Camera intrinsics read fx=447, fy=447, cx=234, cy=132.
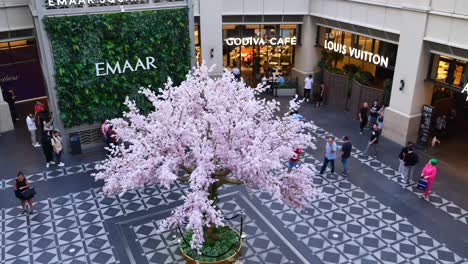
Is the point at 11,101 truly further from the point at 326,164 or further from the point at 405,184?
the point at 405,184

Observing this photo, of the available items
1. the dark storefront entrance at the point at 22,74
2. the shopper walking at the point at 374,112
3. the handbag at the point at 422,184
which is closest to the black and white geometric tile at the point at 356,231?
the handbag at the point at 422,184

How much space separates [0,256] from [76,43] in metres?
7.32

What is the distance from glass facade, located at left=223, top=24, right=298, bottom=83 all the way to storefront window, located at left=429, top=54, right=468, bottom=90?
794 centimetres

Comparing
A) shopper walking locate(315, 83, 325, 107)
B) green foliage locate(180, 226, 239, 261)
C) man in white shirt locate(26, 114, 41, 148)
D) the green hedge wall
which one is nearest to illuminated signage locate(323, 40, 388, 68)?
shopper walking locate(315, 83, 325, 107)

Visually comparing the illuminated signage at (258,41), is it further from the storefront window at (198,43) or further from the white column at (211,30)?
the white column at (211,30)

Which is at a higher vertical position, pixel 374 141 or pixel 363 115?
pixel 363 115

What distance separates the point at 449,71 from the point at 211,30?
9.53 m

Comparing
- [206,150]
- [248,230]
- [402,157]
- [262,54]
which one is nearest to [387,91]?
[402,157]

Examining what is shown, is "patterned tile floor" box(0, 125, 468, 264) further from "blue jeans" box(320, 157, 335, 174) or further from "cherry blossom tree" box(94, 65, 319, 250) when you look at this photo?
"cherry blossom tree" box(94, 65, 319, 250)

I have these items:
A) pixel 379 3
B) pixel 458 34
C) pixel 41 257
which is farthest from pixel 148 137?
pixel 379 3

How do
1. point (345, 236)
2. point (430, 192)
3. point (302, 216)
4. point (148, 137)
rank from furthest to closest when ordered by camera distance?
1. point (430, 192)
2. point (302, 216)
3. point (345, 236)
4. point (148, 137)

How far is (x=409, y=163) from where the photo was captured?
13969 mm

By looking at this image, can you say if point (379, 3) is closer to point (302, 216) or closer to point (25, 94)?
point (302, 216)

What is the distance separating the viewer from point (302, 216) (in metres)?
12.8
